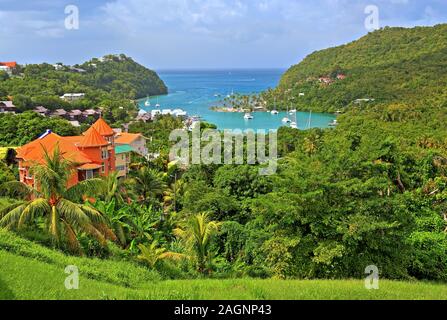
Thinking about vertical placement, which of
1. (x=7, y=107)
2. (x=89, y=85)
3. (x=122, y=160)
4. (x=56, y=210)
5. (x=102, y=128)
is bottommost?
(x=122, y=160)

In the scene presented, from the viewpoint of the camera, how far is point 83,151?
21.0 m

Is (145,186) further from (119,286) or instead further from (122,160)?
(119,286)

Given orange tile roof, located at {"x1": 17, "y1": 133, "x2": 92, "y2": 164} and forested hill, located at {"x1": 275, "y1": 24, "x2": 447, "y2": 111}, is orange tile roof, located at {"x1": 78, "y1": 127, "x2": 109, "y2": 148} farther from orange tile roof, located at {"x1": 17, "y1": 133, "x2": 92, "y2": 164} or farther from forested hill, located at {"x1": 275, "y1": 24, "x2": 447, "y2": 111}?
forested hill, located at {"x1": 275, "y1": 24, "x2": 447, "y2": 111}

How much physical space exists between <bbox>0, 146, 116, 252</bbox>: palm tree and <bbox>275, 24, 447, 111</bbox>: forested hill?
163ft

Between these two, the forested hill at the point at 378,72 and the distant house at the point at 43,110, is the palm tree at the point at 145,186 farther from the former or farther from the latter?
the forested hill at the point at 378,72

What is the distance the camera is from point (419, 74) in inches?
3120

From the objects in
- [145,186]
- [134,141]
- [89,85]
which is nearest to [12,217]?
[145,186]

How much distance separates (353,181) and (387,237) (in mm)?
1552

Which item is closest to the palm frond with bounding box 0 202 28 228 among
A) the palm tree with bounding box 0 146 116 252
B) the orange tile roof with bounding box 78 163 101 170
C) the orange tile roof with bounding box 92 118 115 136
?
the palm tree with bounding box 0 146 116 252

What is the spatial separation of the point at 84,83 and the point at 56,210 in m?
90.7

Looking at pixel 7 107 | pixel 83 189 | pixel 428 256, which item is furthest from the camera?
pixel 7 107

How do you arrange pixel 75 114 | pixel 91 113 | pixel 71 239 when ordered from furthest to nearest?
1. pixel 91 113
2. pixel 75 114
3. pixel 71 239

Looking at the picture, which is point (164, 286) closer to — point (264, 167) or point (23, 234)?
point (23, 234)

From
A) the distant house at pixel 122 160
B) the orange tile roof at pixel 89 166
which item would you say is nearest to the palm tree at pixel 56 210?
the orange tile roof at pixel 89 166
